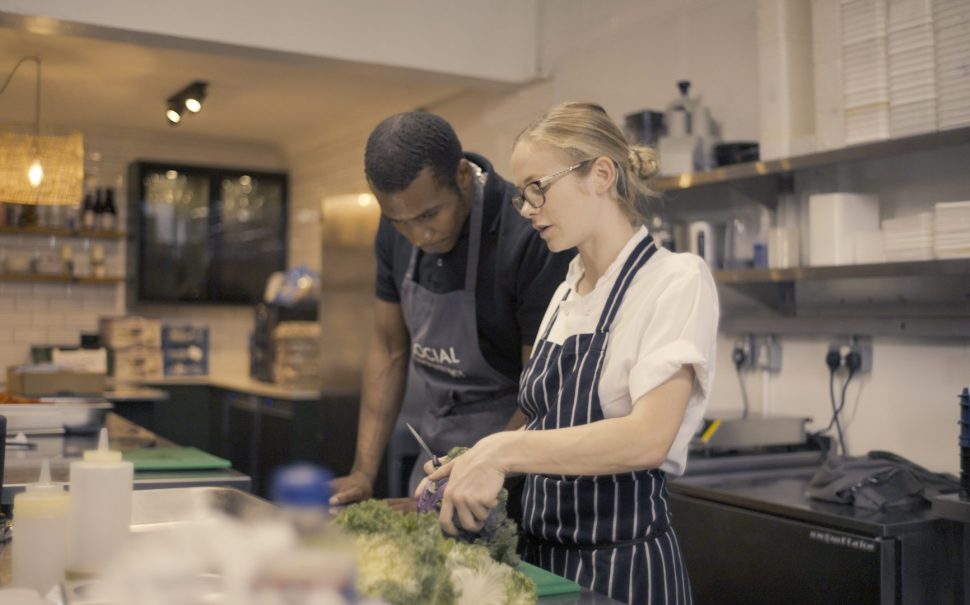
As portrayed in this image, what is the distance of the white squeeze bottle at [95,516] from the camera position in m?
1.26

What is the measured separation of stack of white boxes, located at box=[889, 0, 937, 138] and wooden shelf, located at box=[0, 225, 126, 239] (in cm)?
625

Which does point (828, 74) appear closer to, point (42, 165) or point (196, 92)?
point (42, 165)

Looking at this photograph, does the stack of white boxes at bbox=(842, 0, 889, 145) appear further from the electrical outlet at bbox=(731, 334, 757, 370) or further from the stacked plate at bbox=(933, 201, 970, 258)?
the electrical outlet at bbox=(731, 334, 757, 370)

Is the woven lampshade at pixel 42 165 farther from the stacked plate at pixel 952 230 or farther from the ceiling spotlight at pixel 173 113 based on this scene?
the stacked plate at pixel 952 230

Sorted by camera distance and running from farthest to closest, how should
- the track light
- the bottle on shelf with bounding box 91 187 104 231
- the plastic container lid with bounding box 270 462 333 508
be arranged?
the bottle on shelf with bounding box 91 187 104 231 < the track light < the plastic container lid with bounding box 270 462 333 508

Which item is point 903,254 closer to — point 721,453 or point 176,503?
point 721,453

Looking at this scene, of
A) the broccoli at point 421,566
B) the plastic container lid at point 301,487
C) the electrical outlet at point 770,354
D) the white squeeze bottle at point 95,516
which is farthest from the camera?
the electrical outlet at point 770,354

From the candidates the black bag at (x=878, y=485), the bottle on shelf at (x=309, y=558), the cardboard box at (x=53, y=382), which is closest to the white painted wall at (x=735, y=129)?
the black bag at (x=878, y=485)

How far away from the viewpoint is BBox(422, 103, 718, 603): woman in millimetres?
1536

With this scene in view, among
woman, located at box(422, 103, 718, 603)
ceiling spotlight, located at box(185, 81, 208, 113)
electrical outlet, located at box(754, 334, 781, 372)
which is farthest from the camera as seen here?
ceiling spotlight, located at box(185, 81, 208, 113)

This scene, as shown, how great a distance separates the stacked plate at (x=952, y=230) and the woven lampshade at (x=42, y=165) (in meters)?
4.04

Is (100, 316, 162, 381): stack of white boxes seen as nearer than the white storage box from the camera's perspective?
No

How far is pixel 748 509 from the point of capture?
2920 mm

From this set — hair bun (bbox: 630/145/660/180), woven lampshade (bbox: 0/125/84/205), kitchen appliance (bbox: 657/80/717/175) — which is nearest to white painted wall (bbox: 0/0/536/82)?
woven lampshade (bbox: 0/125/84/205)
